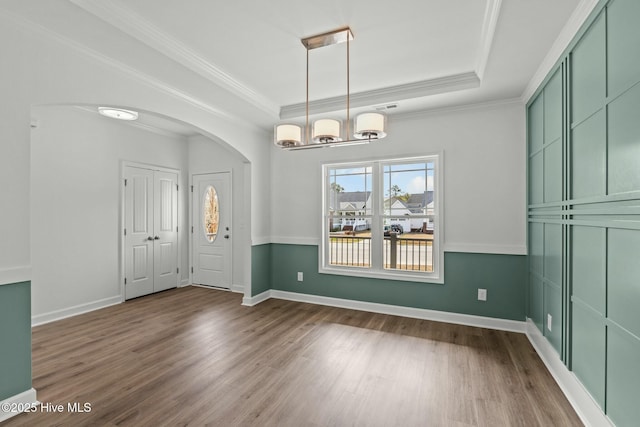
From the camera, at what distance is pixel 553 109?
8.75ft

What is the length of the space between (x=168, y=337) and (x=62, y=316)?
1.79 meters

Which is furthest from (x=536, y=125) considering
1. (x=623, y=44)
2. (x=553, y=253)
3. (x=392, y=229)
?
(x=392, y=229)

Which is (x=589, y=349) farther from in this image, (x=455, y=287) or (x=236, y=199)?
(x=236, y=199)

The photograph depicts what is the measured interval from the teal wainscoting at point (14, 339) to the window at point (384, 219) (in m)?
3.29

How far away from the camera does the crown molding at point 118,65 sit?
2111mm

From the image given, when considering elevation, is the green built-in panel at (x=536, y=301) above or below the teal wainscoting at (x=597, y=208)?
below

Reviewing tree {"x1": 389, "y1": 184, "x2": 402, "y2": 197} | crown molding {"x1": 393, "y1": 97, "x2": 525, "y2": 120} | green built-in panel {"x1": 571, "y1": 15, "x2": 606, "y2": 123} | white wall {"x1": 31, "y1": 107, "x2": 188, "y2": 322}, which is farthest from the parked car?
white wall {"x1": 31, "y1": 107, "x2": 188, "y2": 322}

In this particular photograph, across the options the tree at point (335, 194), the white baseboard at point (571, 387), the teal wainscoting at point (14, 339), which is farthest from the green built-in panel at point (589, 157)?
the teal wainscoting at point (14, 339)

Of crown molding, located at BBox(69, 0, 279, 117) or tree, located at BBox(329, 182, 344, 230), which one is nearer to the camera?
crown molding, located at BBox(69, 0, 279, 117)

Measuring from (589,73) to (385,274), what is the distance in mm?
2986

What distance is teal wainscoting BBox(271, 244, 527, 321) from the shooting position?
3609 millimetres

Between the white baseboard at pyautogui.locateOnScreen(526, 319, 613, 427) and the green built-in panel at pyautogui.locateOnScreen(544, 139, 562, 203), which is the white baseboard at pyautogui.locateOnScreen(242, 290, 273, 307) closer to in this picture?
the white baseboard at pyautogui.locateOnScreen(526, 319, 613, 427)

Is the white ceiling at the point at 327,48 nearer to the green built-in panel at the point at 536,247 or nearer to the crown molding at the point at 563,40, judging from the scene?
the crown molding at the point at 563,40

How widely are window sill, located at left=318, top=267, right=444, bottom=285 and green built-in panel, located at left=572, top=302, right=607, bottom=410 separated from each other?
1.73 m
